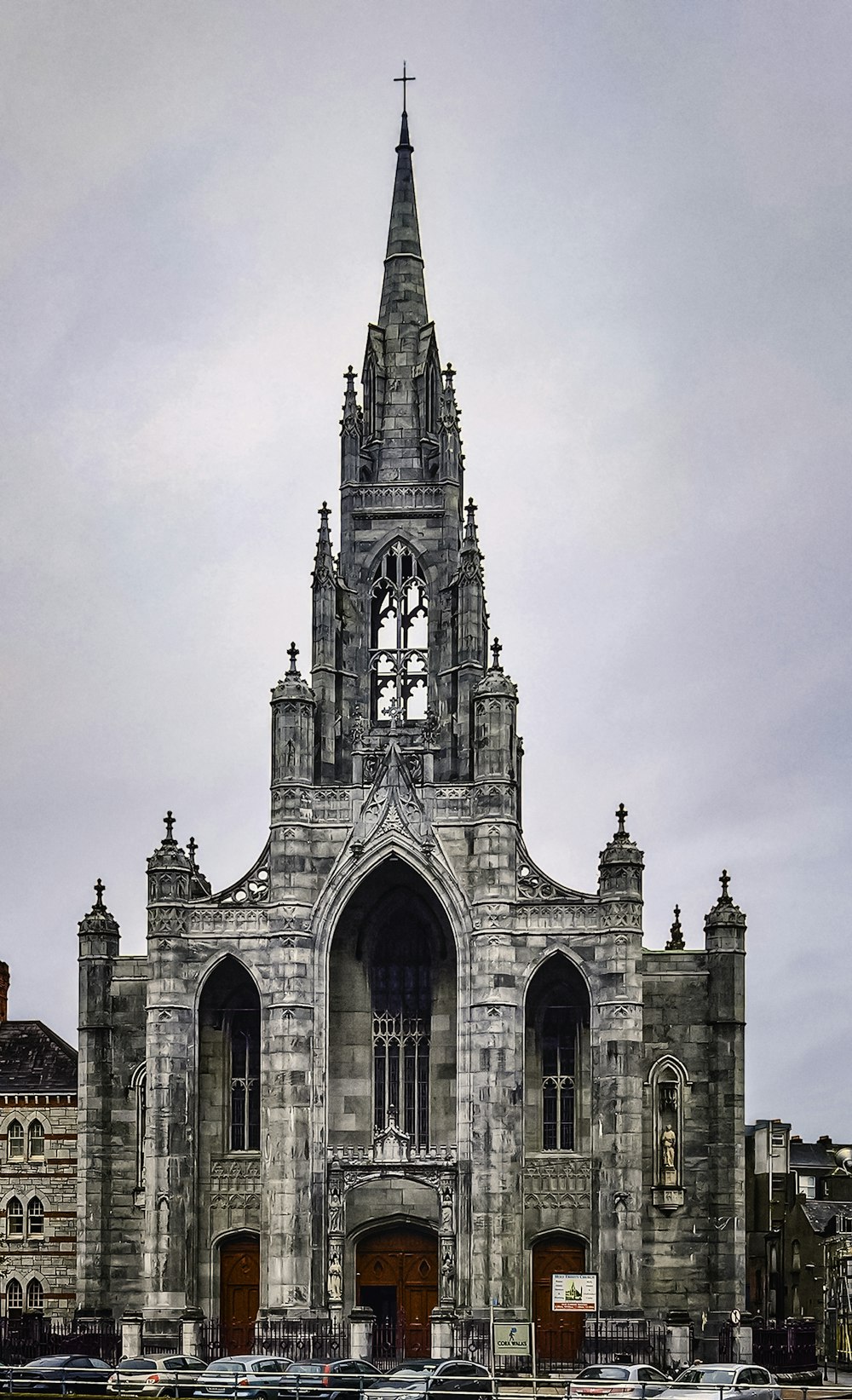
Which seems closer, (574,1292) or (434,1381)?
(434,1381)

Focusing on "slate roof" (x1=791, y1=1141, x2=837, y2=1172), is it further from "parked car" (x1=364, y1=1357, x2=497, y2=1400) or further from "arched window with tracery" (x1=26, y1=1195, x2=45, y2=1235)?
"parked car" (x1=364, y1=1357, x2=497, y2=1400)

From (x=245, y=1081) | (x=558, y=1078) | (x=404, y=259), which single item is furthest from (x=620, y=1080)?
(x=404, y=259)

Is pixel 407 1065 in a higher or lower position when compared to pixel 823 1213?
higher

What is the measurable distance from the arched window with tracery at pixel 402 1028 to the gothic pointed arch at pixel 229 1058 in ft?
10.4

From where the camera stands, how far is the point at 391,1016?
58531 millimetres

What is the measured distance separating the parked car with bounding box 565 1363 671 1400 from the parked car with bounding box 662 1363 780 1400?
486 mm

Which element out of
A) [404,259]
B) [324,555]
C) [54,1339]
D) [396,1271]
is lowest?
[54,1339]

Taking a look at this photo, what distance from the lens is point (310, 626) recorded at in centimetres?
6116

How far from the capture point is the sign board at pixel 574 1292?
51.4 metres

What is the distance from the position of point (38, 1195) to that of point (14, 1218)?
3.23 ft

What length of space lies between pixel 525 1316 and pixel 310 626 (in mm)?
19099

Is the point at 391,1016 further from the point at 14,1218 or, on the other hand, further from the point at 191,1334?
the point at 14,1218

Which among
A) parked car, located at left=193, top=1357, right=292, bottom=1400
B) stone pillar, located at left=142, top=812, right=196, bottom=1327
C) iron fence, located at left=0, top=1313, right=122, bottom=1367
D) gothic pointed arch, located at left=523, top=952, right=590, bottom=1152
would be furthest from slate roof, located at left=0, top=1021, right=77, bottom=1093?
parked car, located at left=193, top=1357, right=292, bottom=1400

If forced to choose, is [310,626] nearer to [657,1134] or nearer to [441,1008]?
[441,1008]
